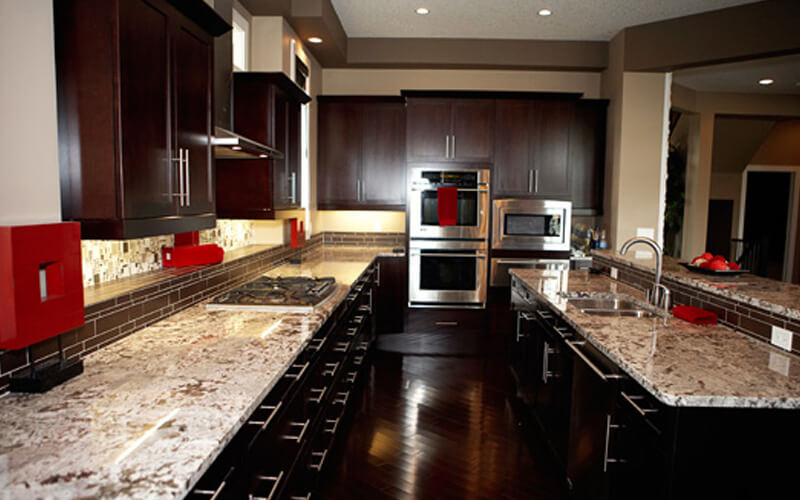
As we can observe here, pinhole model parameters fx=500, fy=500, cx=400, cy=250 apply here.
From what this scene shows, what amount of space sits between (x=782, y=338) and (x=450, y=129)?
3.62 metres

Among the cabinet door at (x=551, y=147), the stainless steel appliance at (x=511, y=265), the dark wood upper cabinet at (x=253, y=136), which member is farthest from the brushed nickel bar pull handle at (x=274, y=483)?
the cabinet door at (x=551, y=147)

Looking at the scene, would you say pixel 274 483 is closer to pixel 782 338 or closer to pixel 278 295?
pixel 278 295

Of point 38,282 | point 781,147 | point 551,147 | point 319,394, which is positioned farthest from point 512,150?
point 781,147

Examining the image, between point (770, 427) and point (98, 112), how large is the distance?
221 cm

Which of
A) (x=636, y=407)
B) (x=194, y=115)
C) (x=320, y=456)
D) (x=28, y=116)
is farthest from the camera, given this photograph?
(x=320, y=456)

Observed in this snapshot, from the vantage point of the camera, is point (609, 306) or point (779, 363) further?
point (609, 306)

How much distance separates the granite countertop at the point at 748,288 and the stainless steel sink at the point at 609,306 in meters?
0.24

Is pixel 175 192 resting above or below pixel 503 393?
above

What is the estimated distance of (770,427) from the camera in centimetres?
146

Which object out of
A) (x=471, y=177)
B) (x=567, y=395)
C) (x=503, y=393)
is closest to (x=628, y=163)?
(x=471, y=177)

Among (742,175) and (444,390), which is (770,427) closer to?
(444,390)

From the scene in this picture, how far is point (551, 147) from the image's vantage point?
5051 mm

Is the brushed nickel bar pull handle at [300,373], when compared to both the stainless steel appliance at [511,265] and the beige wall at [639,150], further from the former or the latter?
the beige wall at [639,150]

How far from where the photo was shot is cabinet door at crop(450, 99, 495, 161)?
197 inches
